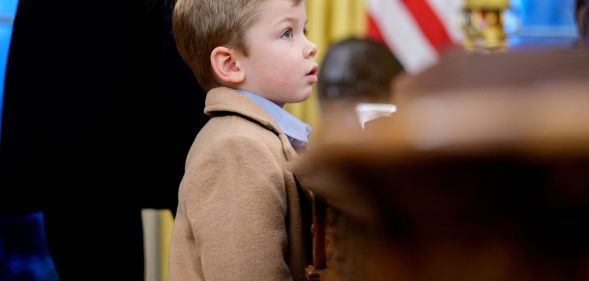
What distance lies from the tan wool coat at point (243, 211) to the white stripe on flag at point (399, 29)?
287cm

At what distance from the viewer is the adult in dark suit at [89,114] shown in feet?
6.42

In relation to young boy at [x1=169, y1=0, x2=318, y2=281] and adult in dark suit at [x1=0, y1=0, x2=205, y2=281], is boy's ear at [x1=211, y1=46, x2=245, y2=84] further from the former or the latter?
adult in dark suit at [x1=0, y1=0, x2=205, y2=281]

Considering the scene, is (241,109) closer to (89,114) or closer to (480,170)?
(89,114)

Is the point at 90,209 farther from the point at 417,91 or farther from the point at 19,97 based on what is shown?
the point at 417,91

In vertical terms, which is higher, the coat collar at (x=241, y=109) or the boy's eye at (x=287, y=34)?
the boy's eye at (x=287, y=34)

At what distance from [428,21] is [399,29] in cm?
13

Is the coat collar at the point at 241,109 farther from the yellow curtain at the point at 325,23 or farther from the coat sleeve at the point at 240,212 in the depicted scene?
the yellow curtain at the point at 325,23

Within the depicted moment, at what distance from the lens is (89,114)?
1973 millimetres

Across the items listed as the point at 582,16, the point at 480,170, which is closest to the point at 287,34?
the point at 582,16

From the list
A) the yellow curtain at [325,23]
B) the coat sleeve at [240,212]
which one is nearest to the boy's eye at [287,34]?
the coat sleeve at [240,212]

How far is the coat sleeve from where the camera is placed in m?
1.12

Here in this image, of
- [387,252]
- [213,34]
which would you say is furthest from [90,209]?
[387,252]

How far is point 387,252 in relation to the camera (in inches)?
18.1

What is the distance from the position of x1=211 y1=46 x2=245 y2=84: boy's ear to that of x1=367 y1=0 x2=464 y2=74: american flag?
2644 millimetres
